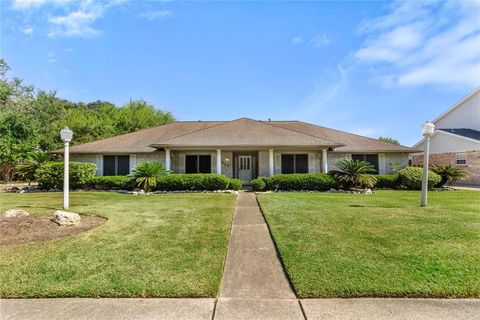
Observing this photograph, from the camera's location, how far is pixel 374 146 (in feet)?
60.8

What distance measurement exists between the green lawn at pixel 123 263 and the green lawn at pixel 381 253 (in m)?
1.34

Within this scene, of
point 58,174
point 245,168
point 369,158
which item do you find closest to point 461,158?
point 369,158

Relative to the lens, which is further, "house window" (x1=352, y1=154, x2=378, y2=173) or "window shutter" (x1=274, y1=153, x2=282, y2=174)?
"house window" (x1=352, y1=154, x2=378, y2=173)

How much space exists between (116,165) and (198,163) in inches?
224

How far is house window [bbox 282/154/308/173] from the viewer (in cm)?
1750

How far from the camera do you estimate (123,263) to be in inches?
163

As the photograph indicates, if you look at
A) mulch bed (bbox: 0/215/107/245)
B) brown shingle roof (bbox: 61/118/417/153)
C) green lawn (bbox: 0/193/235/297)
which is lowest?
green lawn (bbox: 0/193/235/297)

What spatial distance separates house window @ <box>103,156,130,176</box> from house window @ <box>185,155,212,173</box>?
418cm

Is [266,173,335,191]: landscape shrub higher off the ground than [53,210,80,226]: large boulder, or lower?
higher

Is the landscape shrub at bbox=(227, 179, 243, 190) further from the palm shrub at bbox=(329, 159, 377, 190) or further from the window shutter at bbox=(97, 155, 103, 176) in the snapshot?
the window shutter at bbox=(97, 155, 103, 176)

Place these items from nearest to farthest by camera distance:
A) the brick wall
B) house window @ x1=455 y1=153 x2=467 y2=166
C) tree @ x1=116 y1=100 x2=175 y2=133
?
the brick wall < house window @ x1=455 y1=153 x2=467 y2=166 < tree @ x1=116 y1=100 x2=175 y2=133

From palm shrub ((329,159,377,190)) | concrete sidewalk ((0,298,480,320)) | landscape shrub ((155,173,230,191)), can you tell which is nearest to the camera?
concrete sidewalk ((0,298,480,320))

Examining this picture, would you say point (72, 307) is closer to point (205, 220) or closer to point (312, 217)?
point (205, 220)

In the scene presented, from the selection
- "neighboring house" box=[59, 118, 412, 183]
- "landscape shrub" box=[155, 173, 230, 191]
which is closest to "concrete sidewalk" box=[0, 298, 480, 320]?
"landscape shrub" box=[155, 173, 230, 191]
